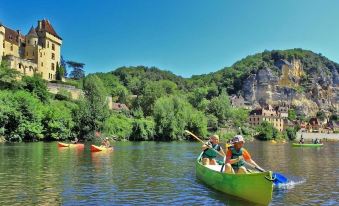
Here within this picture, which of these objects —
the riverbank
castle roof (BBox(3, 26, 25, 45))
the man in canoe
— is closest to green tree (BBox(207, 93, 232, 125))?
the riverbank

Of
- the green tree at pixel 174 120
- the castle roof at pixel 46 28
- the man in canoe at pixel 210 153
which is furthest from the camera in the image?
the castle roof at pixel 46 28

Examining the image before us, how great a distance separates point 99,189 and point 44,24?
92336mm

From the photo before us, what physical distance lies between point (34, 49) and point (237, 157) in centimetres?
8989

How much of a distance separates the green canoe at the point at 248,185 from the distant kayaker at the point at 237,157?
0.47 meters

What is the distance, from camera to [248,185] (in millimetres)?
16391

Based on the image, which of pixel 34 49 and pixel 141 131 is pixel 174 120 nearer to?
pixel 141 131

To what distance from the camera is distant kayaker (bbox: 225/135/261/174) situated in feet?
58.3

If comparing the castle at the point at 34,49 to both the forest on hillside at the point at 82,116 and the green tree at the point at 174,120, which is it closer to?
the forest on hillside at the point at 82,116

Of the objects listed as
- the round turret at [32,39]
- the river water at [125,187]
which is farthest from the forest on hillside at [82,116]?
the river water at [125,187]

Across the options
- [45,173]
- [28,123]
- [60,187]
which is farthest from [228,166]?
[28,123]

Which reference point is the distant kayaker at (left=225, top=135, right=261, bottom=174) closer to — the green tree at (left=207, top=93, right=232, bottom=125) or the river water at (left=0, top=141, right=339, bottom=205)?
the river water at (left=0, top=141, right=339, bottom=205)

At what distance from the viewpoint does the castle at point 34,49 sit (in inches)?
3679

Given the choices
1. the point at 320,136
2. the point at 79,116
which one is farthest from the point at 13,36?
the point at 320,136

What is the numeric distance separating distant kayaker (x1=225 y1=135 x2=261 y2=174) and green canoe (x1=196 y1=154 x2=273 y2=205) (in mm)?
473
